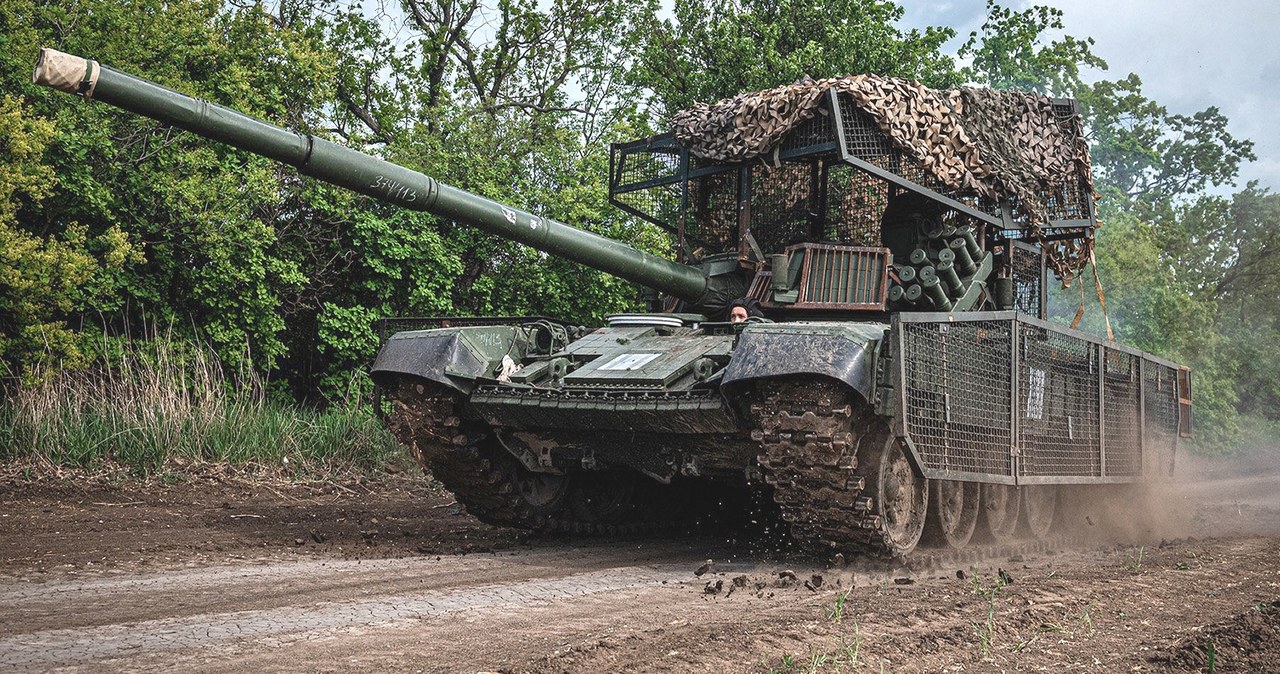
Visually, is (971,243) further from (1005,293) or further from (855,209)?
(855,209)

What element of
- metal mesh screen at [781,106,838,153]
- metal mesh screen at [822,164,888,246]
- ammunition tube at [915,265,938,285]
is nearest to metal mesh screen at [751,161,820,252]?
metal mesh screen at [822,164,888,246]

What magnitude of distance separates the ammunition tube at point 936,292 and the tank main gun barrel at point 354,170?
Result: 5.20 feet

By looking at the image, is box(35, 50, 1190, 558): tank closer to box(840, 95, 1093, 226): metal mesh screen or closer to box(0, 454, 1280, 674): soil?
box(840, 95, 1093, 226): metal mesh screen

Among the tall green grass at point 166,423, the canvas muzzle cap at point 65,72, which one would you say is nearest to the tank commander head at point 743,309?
the canvas muzzle cap at point 65,72

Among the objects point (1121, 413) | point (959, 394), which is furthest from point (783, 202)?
point (1121, 413)

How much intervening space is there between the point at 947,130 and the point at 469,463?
418 cm

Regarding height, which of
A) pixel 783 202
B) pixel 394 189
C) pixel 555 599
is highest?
pixel 783 202

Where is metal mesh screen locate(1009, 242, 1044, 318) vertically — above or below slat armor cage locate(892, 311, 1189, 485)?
above

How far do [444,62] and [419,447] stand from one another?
42.3ft

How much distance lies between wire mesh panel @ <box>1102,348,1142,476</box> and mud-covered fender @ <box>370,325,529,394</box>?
14.9 ft

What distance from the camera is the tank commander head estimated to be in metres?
8.04

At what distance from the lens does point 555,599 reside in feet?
18.4

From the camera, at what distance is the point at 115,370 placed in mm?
11766

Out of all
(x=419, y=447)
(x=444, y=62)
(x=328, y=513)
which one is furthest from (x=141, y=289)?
(x=444, y=62)
